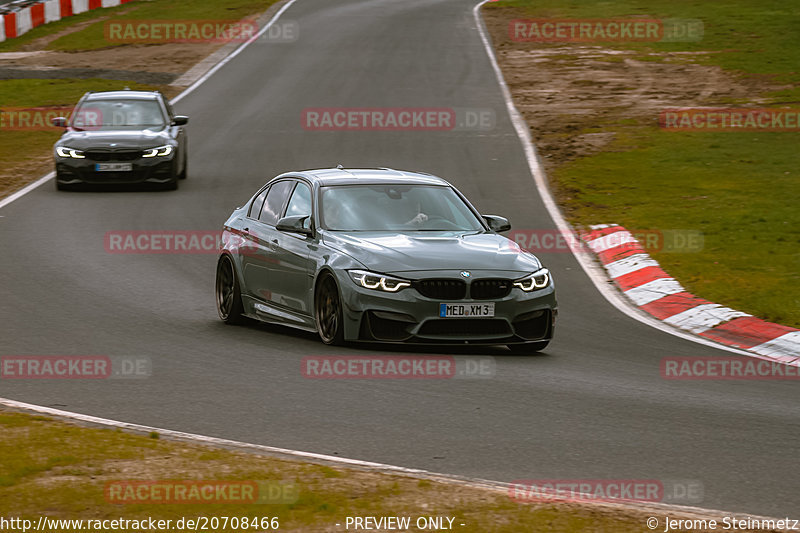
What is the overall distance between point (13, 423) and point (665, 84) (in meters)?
29.5

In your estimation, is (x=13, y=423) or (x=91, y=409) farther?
(x=91, y=409)

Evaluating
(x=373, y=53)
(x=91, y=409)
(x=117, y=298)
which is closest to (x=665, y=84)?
(x=373, y=53)

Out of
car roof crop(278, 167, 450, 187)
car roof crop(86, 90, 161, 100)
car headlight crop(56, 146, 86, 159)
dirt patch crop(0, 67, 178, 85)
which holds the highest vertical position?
car roof crop(278, 167, 450, 187)

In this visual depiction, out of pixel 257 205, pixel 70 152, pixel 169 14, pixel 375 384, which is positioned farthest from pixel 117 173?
pixel 169 14

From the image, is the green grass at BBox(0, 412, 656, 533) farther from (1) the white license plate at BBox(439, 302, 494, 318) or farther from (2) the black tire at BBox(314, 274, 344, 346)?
(1) the white license plate at BBox(439, 302, 494, 318)

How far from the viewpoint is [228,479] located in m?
6.36

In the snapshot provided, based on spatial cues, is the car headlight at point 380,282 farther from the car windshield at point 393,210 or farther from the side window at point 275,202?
the side window at point 275,202

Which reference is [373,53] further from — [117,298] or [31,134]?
[117,298]

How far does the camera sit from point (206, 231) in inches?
744

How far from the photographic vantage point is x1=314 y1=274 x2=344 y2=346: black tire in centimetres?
1090

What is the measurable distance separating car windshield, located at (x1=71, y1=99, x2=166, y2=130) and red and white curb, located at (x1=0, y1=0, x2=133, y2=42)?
2594 centimetres


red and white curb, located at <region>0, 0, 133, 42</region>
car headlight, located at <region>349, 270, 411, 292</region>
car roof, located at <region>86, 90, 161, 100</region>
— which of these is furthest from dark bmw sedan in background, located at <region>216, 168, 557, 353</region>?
red and white curb, located at <region>0, 0, 133, 42</region>

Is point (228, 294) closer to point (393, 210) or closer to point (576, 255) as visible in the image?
point (393, 210)

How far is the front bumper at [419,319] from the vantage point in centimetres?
1067
